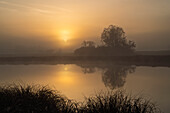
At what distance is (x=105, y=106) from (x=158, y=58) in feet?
120

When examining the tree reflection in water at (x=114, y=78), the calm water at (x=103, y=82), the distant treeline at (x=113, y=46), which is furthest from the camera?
the distant treeline at (x=113, y=46)

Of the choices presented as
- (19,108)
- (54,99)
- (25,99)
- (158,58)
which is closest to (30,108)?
(19,108)

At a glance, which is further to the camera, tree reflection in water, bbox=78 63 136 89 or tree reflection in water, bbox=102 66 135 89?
tree reflection in water, bbox=78 63 136 89

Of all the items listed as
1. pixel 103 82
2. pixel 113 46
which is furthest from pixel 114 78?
pixel 113 46

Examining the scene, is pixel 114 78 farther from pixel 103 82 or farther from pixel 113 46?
pixel 113 46

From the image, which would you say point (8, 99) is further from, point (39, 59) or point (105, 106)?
point (39, 59)

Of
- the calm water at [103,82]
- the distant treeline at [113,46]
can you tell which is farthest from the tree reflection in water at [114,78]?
the distant treeline at [113,46]

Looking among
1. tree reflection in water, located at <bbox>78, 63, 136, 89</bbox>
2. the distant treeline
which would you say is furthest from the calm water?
the distant treeline

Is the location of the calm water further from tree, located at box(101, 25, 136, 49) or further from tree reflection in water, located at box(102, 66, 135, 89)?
tree, located at box(101, 25, 136, 49)

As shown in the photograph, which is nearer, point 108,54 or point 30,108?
point 30,108

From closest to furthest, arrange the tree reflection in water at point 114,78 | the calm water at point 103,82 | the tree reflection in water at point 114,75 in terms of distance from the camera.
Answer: the calm water at point 103,82
the tree reflection in water at point 114,78
the tree reflection in water at point 114,75

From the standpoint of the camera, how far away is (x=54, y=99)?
7367 mm

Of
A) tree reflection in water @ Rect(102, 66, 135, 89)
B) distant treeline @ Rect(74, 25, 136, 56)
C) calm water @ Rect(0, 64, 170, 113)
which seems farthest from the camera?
distant treeline @ Rect(74, 25, 136, 56)

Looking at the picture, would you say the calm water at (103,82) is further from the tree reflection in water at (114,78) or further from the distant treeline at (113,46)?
the distant treeline at (113,46)
